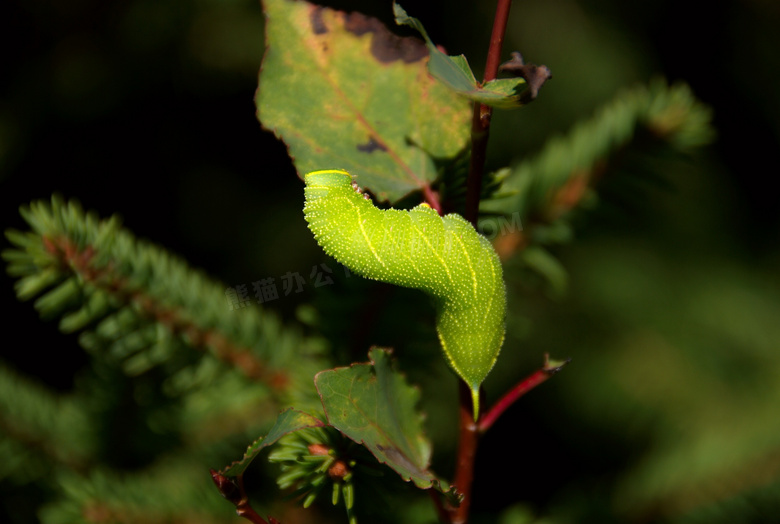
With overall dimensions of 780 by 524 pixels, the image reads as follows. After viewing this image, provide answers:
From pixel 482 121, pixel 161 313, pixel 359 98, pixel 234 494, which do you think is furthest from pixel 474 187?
pixel 161 313

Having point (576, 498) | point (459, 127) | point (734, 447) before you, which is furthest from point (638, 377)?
point (459, 127)

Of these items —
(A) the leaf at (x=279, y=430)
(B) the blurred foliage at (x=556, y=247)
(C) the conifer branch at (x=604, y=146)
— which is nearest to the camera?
(A) the leaf at (x=279, y=430)

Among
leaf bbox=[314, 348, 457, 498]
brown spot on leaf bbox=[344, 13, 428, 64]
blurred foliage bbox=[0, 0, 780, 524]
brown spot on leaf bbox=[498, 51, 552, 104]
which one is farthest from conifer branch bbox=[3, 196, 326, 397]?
brown spot on leaf bbox=[498, 51, 552, 104]

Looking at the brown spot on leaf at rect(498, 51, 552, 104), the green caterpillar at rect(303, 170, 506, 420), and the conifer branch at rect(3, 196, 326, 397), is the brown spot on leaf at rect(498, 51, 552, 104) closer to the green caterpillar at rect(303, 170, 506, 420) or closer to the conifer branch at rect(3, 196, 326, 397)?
the green caterpillar at rect(303, 170, 506, 420)

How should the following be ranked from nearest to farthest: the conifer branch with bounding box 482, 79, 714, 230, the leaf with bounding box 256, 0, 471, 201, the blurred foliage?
the leaf with bounding box 256, 0, 471, 201 → the conifer branch with bounding box 482, 79, 714, 230 → the blurred foliage

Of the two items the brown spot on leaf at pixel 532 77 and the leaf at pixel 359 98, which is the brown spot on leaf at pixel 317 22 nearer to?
the leaf at pixel 359 98

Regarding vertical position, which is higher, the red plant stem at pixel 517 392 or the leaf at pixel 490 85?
the leaf at pixel 490 85

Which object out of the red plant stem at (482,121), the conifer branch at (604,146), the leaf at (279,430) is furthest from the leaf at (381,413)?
the conifer branch at (604,146)
